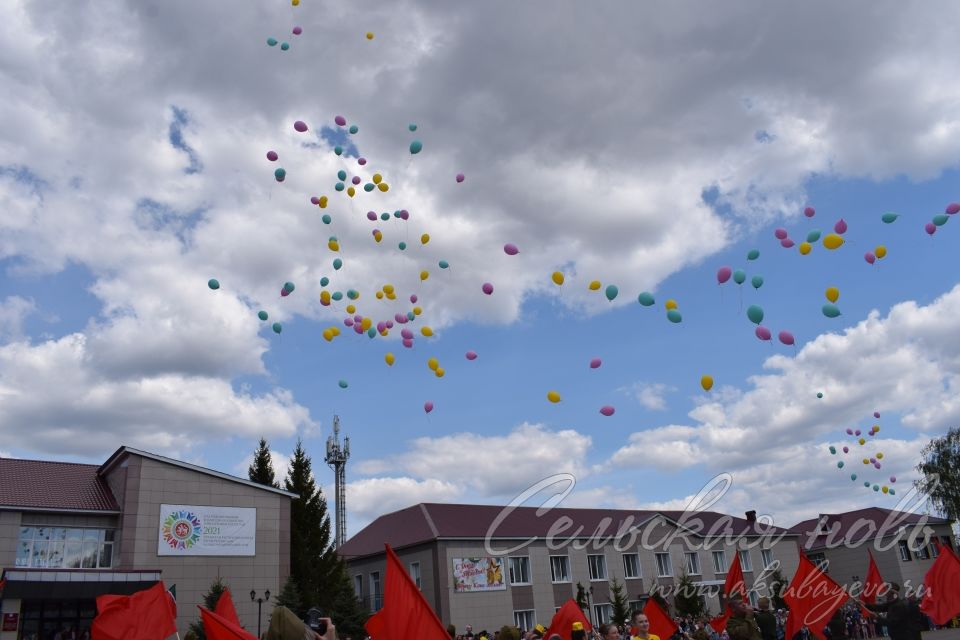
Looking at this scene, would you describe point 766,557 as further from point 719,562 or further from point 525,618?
point 525,618

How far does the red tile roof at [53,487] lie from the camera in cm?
3183

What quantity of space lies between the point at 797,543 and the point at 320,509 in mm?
39512

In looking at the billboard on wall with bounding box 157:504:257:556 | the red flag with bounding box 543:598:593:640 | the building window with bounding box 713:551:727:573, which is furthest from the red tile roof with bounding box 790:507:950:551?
the red flag with bounding box 543:598:593:640

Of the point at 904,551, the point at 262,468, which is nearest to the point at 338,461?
the point at 262,468

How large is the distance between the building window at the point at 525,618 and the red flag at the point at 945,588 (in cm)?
3006

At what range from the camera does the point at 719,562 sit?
54.2 metres

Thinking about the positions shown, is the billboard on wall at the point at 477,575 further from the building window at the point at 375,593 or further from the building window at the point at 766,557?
the building window at the point at 766,557

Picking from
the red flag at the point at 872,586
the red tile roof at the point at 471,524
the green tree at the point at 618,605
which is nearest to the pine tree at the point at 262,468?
the red tile roof at the point at 471,524

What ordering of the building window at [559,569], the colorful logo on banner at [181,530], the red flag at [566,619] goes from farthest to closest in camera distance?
the building window at [559,569], the colorful logo on banner at [181,530], the red flag at [566,619]

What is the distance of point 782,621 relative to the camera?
1341 inches

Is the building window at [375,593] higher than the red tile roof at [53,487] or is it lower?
lower

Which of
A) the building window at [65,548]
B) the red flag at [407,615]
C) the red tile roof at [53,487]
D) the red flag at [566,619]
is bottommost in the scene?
the red flag at [566,619]

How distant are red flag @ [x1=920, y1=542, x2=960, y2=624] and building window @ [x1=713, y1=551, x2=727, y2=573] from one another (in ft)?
132

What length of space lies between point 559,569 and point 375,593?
11.3m
